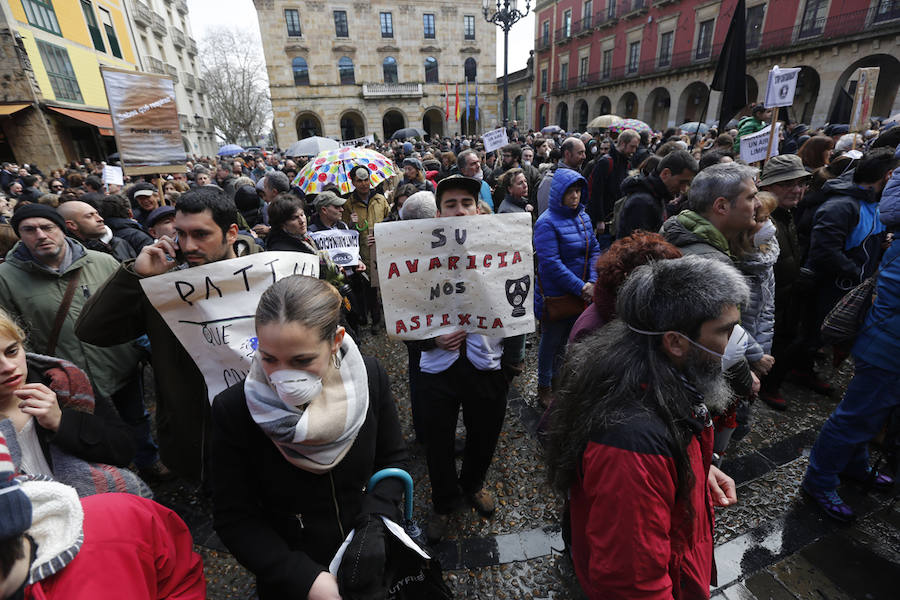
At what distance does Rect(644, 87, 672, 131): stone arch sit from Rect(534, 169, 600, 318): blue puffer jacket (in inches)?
1242

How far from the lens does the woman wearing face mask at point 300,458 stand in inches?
49.9

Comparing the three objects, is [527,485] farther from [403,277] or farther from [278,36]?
[278,36]

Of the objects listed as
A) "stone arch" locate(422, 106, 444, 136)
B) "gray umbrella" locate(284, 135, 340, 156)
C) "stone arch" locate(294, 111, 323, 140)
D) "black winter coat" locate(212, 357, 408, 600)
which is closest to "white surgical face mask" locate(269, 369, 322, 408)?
"black winter coat" locate(212, 357, 408, 600)

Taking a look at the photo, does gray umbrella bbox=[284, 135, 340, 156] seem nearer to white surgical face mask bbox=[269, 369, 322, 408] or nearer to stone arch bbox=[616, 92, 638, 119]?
white surgical face mask bbox=[269, 369, 322, 408]

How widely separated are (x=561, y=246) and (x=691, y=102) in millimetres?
31839

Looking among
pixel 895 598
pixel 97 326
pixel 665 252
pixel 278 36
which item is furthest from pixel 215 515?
pixel 278 36

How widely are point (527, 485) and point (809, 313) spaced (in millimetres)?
3388

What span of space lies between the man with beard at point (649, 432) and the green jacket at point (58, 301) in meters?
2.59

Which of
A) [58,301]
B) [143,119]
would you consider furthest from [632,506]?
[143,119]

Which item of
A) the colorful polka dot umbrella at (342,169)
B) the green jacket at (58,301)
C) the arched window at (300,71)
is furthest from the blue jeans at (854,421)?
the arched window at (300,71)

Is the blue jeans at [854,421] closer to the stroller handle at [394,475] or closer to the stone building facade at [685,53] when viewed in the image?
the stroller handle at [394,475]

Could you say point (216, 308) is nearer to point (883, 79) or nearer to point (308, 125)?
point (883, 79)

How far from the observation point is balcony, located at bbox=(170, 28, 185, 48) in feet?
104

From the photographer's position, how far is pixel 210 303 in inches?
78.6
